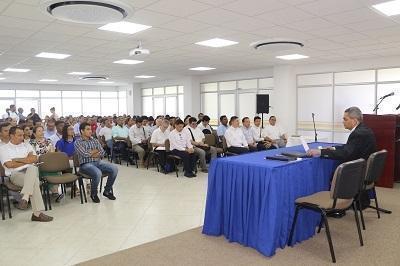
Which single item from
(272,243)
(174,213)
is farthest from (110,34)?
(272,243)

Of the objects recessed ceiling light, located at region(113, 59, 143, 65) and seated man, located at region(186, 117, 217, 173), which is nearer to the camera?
seated man, located at region(186, 117, 217, 173)

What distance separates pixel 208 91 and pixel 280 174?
11.4m

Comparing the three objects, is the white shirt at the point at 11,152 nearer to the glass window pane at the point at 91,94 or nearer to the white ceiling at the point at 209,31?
the white ceiling at the point at 209,31

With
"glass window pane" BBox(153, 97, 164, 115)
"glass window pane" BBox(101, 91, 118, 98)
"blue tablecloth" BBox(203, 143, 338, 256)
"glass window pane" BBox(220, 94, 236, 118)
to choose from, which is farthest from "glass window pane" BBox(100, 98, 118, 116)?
"blue tablecloth" BBox(203, 143, 338, 256)

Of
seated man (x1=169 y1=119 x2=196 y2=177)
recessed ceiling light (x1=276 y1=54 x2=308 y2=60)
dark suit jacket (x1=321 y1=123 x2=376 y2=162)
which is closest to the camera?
dark suit jacket (x1=321 y1=123 x2=376 y2=162)

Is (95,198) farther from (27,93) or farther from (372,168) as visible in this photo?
(27,93)

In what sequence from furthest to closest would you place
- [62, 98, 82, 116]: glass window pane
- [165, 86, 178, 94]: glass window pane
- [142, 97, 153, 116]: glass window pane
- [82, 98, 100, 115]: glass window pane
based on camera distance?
1. [82, 98, 100, 115]: glass window pane
2. [62, 98, 82, 116]: glass window pane
3. [142, 97, 153, 116]: glass window pane
4. [165, 86, 178, 94]: glass window pane

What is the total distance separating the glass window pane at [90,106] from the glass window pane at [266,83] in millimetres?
11946

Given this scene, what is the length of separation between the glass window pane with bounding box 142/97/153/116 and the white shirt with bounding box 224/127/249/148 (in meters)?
10.8

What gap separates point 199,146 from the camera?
7.63m

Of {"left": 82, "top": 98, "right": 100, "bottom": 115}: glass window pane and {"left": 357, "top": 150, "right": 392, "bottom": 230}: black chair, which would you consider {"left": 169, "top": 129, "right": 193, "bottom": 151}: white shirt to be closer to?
{"left": 357, "top": 150, "right": 392, "bottom": 230}: black chair

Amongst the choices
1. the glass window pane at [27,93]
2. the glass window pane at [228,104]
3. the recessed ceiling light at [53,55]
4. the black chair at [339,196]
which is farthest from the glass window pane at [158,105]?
the black chair at [339,196]

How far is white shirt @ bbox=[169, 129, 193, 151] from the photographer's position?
7.16 m

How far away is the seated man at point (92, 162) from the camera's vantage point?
515cm
